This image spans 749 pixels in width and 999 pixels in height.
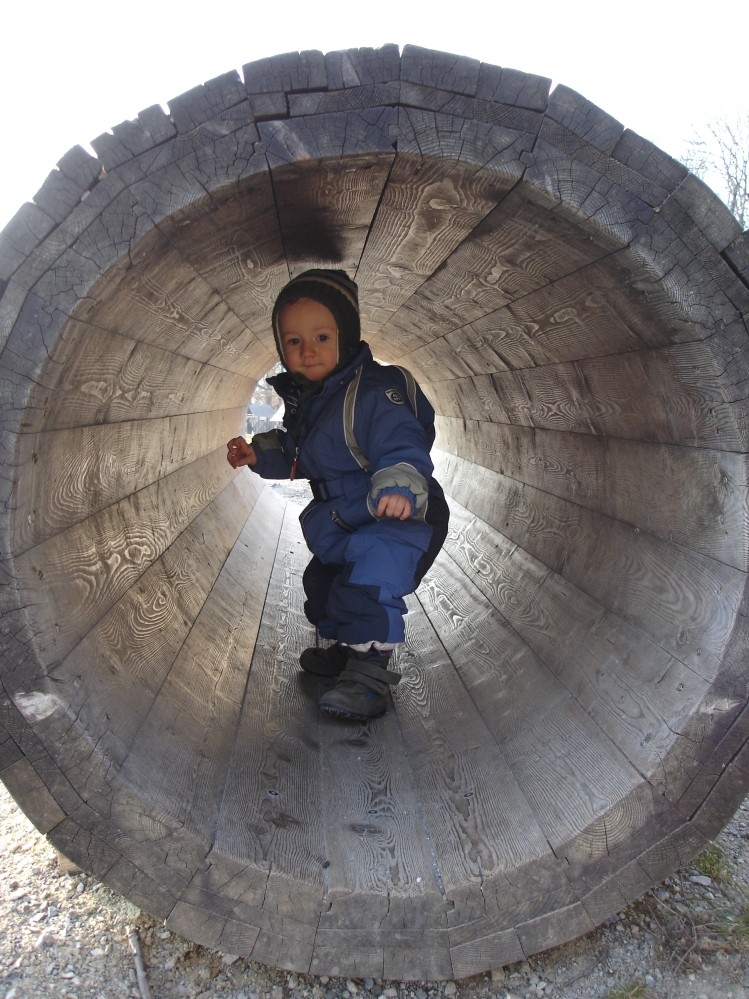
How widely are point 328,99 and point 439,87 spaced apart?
26cm

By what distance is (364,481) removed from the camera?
3102 mm

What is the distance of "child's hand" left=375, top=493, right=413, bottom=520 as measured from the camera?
8.80 feet

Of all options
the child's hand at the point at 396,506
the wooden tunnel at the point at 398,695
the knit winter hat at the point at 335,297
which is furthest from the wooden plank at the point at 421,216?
the child's hand at the point at 396,506

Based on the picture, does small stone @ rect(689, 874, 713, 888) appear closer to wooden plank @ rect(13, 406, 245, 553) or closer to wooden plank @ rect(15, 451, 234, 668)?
wooden plank @ rect(15, 451, 234, 668)

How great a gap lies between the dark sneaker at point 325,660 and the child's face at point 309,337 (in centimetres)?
122

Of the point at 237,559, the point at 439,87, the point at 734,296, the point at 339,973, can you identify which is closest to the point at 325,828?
the point at 339,973

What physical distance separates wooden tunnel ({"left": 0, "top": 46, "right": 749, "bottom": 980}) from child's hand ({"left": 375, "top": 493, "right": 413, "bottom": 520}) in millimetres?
801

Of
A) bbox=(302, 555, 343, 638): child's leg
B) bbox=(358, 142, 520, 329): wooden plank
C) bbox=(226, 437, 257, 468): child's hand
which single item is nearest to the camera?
bbox=(358, 142, 520, 329): wooden plank

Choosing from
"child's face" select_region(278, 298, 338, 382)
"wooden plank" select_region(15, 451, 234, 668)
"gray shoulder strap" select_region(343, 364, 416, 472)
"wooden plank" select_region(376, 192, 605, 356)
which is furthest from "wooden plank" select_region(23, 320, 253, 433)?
"wooden plank" select_region(376, 192, 605, 356)

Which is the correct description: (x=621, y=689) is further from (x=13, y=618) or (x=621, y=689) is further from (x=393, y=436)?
(x=13, y=618)

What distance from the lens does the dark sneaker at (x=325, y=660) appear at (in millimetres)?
3441

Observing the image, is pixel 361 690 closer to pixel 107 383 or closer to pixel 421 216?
pixel 107 383

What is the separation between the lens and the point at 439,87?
71.7 inches

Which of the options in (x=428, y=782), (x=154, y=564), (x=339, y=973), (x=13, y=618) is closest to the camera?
(x=13, y=618)
